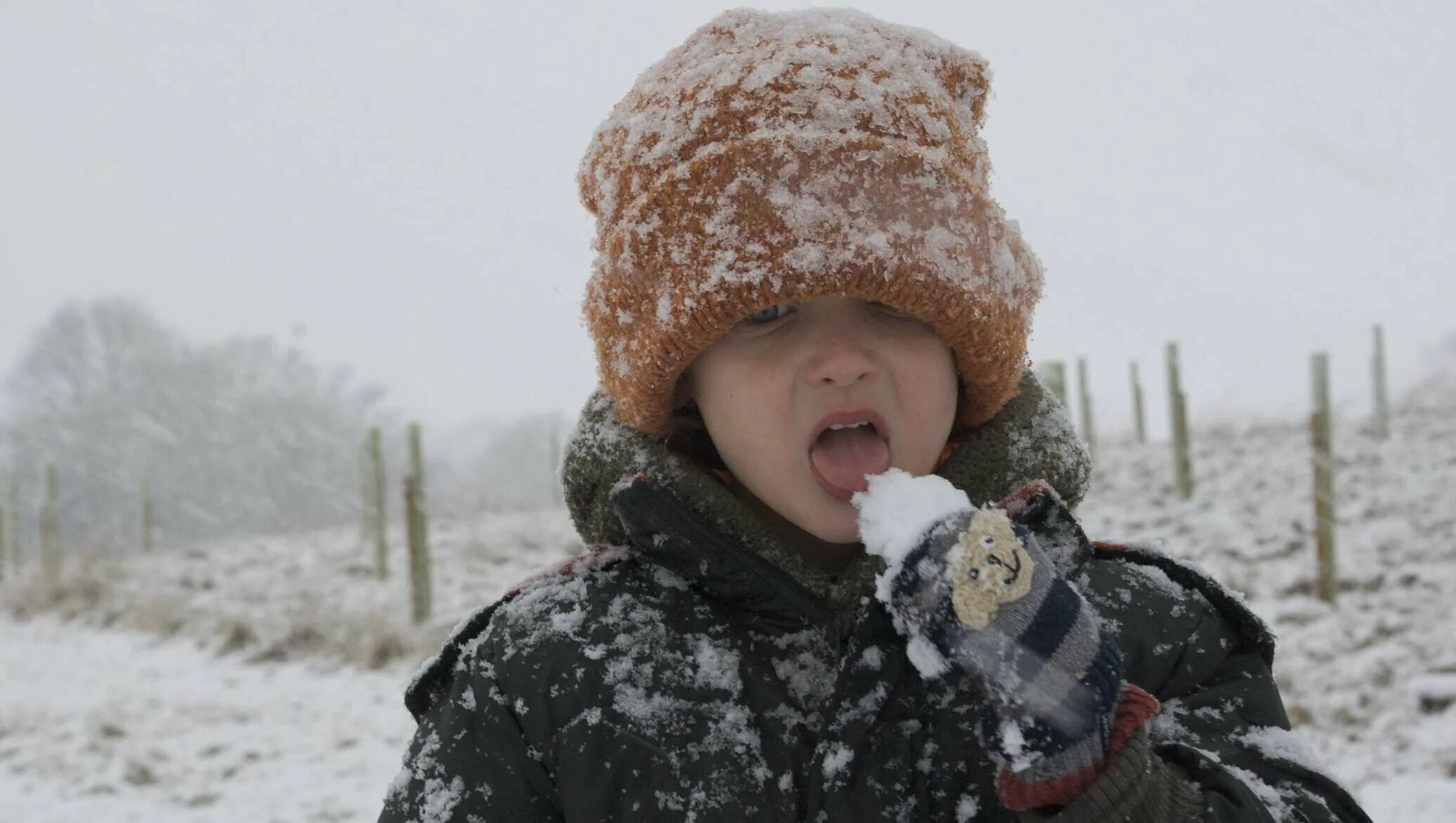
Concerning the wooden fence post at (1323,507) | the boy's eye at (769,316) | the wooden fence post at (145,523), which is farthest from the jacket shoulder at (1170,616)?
the wooden fence post at (145,523)

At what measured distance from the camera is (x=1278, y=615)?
659 centimetres

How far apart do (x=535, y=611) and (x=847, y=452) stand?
456mm

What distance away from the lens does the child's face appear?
1.12 m

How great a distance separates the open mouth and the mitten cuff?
0.35 m

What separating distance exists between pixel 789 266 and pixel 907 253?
0.50ft

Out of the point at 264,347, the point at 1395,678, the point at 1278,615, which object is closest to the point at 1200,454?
the point at 1278,615

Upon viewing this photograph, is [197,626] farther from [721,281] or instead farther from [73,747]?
[721,281]

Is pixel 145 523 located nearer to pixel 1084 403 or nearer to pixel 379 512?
pixel 379 512

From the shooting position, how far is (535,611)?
3.98 feet

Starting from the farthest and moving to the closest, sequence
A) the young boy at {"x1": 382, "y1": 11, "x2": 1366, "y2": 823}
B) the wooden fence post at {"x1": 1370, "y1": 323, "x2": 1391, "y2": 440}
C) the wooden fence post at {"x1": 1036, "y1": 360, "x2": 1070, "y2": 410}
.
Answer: the wooden fence post at {"x1": 1370, "y1": 323, "x2": 1391, "y2": 440}, the wooden fence post at {"x1": 1036, "y1": 360, "x2": 1070, "y2": 410}, the young boy at {"x1": 382, "y1": 11, "x2": 1366, "y2": 823}

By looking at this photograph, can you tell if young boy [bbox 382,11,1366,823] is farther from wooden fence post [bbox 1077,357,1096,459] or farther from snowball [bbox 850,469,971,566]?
wooden fence post [bbox 1077,357,1096,459]

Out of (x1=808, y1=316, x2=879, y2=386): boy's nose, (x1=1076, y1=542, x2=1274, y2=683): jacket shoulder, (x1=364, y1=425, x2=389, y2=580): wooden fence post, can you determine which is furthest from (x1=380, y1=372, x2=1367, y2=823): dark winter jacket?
(x1=364, y1=425, x2=389, y2=580): wooden fence post

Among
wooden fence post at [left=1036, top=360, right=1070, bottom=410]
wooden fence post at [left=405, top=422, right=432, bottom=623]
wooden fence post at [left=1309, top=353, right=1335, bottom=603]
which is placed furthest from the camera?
wooden fence post at [left=1036, top=360, right=1070, bottom=410]

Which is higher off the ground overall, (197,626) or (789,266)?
(789,266)
